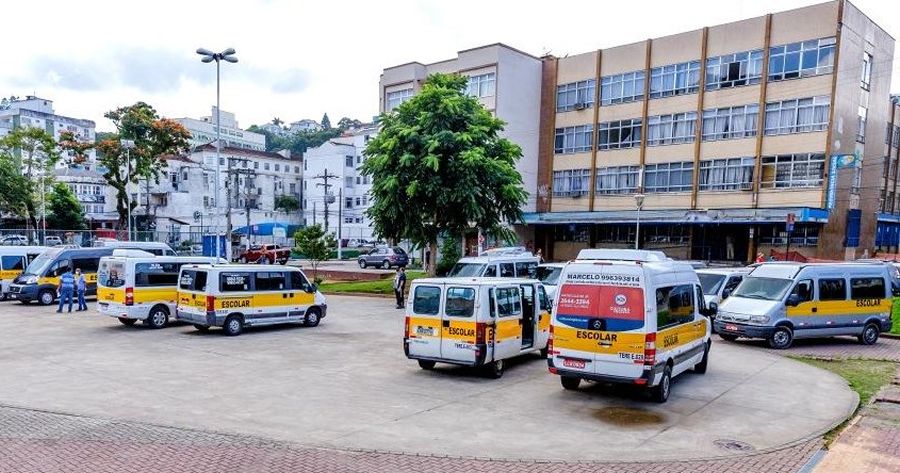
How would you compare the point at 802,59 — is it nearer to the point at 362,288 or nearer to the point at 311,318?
the point at 362,288

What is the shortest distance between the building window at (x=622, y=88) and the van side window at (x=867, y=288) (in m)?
27.5

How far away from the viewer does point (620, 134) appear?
1710 inches

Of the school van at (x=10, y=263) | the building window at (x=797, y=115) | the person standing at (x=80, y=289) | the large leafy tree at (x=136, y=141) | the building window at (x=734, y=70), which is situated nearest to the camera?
the person standing at (x=80, y=289)

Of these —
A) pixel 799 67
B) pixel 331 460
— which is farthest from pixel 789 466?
pixel 799 67

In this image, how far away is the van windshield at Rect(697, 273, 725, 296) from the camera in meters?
18.7

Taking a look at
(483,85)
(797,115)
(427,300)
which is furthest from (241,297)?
(797,115)

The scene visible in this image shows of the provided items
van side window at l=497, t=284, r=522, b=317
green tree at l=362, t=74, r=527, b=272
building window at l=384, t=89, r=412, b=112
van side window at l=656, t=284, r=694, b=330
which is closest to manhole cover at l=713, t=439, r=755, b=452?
van side window at l=656, t=284, r=694, b=330

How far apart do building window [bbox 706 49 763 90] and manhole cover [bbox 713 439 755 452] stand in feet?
113

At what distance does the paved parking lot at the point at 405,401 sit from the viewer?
8.16 meters

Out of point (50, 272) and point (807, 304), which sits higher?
point (807, 304)

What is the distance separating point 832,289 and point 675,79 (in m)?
27.4

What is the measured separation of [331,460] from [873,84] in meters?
42.9

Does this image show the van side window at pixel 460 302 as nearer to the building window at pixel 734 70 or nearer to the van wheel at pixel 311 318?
the van wheel at pixel 311 318

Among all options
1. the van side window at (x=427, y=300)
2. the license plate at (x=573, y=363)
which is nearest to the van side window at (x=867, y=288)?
the license plate at (x=573, y=363)
